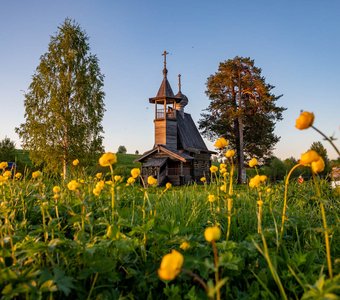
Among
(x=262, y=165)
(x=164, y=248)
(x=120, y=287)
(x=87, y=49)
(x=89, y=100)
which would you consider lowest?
(x=120, y=287)

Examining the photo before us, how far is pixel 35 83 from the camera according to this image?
21.7m

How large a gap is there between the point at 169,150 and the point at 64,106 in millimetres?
8134

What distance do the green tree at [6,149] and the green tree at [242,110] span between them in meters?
16.3

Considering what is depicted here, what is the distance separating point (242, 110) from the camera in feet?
82.9

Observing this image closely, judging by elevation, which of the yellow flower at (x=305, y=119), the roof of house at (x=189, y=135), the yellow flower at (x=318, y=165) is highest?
the roof of house at (x=189, y=135)

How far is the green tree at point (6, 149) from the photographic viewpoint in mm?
24203

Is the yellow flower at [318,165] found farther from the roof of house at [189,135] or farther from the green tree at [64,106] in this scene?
the roof of house at [189,135]

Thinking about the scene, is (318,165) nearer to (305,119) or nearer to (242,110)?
(305,119)

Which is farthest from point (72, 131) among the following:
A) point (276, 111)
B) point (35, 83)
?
point (276, 111)

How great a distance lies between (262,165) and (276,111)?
4978mm

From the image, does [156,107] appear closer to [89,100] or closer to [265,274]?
[89,100]

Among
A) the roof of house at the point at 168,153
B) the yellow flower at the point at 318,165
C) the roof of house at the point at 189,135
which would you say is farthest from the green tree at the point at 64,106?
the yellow flower at the point at 318,165

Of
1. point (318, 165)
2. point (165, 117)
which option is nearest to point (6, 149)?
point (165, 117)

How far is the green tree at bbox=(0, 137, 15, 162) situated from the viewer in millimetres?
24203
